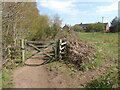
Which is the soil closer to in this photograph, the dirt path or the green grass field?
the dirt path

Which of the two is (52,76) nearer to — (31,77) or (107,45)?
(31,77)

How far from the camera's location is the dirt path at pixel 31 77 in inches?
A: 219

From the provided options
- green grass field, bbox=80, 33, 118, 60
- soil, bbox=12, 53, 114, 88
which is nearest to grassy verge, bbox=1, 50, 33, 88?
soil, bbox=12, 53, 114, 88

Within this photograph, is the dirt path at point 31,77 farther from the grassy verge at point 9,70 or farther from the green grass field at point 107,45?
the green grass field at point 107,45

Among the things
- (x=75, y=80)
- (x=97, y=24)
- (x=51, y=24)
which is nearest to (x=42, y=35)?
(x=51, y=24)

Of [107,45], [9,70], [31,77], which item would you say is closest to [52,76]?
[31,77]

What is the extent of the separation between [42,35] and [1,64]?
1174 cm

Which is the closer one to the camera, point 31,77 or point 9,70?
point 31,77

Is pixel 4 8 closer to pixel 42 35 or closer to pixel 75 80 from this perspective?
pixel 75 80

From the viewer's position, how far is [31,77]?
6.32 meters

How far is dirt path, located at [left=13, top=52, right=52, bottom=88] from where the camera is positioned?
5551mm

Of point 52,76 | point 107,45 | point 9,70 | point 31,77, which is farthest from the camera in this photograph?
point 107,45

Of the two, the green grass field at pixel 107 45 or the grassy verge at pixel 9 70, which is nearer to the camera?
the grassy verge at pixel 9 70

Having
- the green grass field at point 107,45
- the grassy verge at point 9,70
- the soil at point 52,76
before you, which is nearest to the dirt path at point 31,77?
the soil at point 52,76
